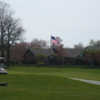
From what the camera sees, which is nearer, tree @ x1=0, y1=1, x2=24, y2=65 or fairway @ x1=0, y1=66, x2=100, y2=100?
fairway @ x1=0, y1=66, x2=100, y2=100

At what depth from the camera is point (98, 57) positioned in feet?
238

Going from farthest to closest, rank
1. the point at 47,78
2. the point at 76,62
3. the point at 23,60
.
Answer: the point at 23,60, the point at 76,62, the point at 47,78

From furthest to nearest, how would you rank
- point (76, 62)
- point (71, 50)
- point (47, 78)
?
1. point (71, 50)
2. point (76, 62)
3. point (47, 78)

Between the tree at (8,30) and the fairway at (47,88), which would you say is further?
the tree at (8,30)

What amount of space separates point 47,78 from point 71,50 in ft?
217

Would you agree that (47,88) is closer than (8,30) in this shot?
Yes

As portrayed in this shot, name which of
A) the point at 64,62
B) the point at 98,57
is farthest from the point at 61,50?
the point at 98,57

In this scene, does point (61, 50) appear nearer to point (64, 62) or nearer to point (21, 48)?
point (64, 62)

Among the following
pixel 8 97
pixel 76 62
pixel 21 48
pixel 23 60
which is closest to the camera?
pixel 8 97

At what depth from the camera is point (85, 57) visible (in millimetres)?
75125

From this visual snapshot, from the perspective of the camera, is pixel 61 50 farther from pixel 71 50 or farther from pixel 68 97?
pixel 68 97

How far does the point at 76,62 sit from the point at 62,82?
51828mm

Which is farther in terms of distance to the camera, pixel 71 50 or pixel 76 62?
pixel 71 50

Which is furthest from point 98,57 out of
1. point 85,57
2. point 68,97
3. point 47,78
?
point 68,97
